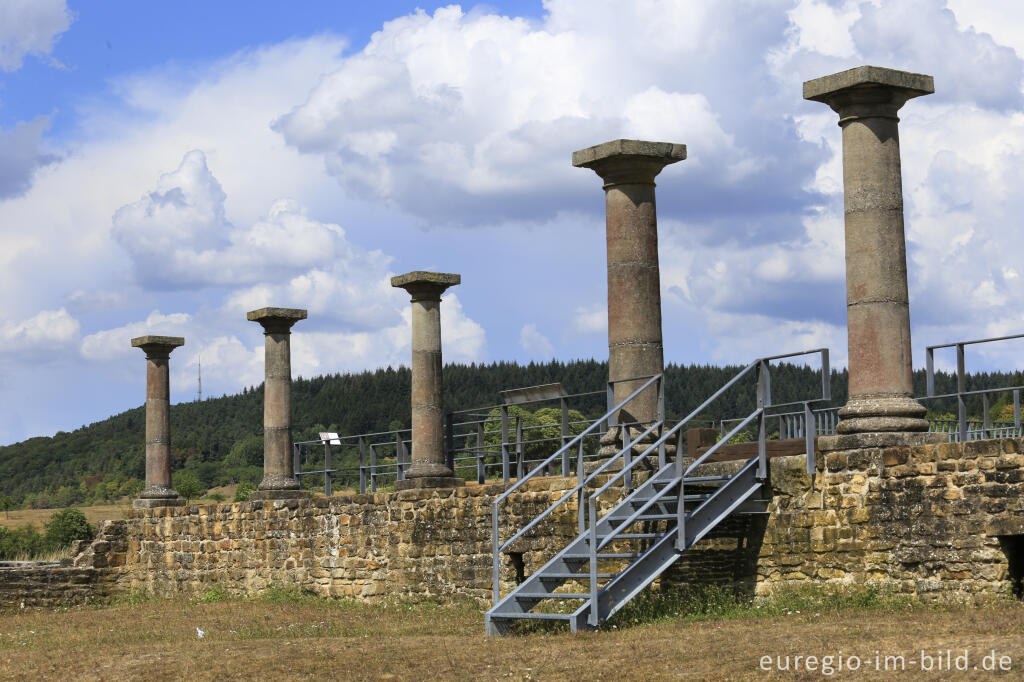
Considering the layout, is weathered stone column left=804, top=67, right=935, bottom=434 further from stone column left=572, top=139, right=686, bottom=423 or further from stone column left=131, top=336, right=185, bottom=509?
stone column left=131, top=336, right=185, bottom=509

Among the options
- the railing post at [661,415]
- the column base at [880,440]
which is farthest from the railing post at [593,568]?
the column base at [880,440]

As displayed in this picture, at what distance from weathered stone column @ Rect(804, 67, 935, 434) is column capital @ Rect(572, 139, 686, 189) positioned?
8.94ft

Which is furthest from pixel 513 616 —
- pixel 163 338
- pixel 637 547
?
pixel 163 338

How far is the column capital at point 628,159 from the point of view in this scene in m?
15.9

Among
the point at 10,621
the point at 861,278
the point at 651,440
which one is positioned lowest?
the point at 10,621

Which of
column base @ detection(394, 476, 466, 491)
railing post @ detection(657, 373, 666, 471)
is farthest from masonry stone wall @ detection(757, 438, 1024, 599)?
column base @ detection(394, 476, 466, 491)

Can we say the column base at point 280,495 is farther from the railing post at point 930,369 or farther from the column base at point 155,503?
the railing post at point 930,369

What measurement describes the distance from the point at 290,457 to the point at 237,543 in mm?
1877

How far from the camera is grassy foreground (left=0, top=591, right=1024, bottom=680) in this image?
1041cm

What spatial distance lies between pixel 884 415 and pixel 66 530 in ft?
124

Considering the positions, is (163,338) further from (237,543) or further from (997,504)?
(997,504)

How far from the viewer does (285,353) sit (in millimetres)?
24781

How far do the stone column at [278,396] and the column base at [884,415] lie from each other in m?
13.0

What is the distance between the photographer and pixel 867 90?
1352 centimetres
